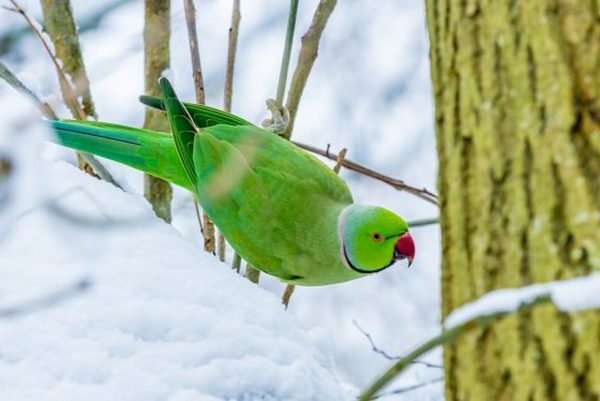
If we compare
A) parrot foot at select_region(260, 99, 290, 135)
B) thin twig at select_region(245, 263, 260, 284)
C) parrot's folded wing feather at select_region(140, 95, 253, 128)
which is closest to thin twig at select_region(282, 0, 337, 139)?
parrot foot at select_region(260, 99, 290, 135)

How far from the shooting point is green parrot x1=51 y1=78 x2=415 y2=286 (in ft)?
8.34

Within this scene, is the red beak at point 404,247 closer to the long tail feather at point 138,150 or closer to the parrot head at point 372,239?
the parrot head at point 372,239

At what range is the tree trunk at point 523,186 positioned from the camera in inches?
33.2

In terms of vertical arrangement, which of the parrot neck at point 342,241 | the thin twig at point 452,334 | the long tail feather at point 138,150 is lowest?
the thin twig at point 452,334

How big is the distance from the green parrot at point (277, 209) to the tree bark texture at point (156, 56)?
136 mm

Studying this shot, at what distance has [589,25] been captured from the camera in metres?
0.89

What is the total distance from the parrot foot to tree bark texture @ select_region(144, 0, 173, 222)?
0.40m

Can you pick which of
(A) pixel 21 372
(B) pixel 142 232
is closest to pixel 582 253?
(A) pixel 21 372

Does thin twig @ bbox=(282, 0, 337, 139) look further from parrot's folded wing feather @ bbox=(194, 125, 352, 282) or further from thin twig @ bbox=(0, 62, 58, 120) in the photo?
thin twig @ bbox=(0, 62, 58, 120)

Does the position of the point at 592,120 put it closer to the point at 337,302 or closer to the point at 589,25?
the point at 589,25

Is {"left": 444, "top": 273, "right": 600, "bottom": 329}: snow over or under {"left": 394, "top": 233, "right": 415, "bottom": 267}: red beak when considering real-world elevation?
under

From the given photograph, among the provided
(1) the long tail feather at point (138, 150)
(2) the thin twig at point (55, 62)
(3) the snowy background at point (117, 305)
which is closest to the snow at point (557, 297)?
(3) the snowy background at point (117, 305)

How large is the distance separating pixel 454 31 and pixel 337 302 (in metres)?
4.52

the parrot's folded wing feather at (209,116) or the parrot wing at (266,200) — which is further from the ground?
the parrot's folded wing feather at (209,116)
